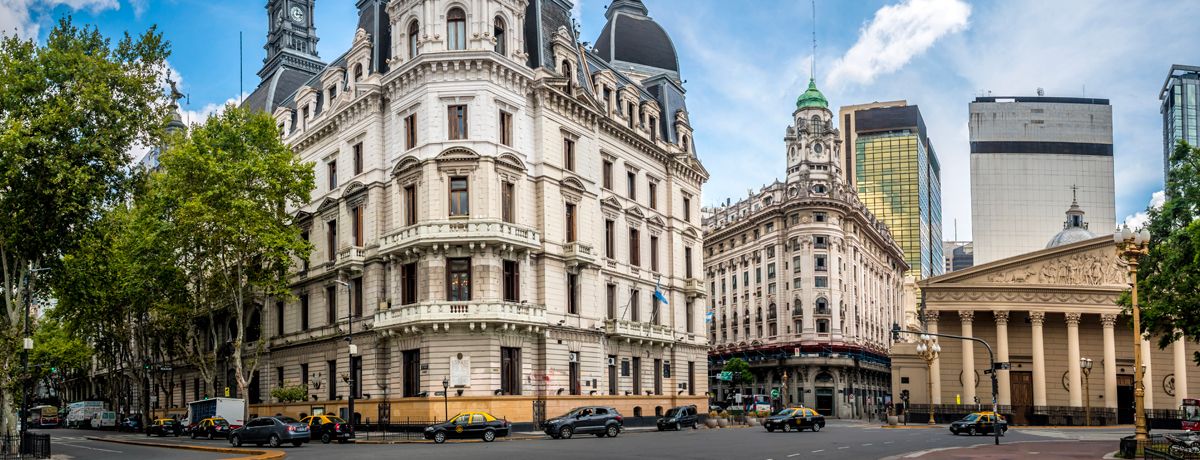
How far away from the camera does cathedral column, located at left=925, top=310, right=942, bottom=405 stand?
7954cm

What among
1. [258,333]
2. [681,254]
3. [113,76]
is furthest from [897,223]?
[113,76]

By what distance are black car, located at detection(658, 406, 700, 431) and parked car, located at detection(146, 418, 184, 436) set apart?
29871 mm

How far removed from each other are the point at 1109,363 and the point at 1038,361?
5791 millimetres

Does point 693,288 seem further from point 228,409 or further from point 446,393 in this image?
point 228,409

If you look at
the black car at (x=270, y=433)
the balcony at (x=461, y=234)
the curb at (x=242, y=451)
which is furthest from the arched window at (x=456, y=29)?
the curb at (x=242, y=451)

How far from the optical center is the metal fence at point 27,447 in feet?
117

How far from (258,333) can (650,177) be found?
2876cm

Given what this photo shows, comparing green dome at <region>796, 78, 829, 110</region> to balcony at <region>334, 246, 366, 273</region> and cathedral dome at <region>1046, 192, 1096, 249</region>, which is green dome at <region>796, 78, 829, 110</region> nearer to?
cathedral dome at <region>1046, 192, 1096, 249</region>

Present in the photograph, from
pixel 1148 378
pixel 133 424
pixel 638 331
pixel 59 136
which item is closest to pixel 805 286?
pixel 1148 378

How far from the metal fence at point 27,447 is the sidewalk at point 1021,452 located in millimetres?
29563

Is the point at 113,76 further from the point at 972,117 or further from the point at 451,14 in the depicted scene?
the point at 972,117

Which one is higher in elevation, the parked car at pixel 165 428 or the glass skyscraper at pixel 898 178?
the glass skyscraper at pixel 898 178

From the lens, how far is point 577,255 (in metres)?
56.7

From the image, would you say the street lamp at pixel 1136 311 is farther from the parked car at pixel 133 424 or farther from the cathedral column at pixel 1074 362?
the parked car at pixel 133 424
